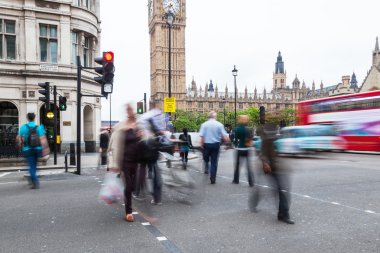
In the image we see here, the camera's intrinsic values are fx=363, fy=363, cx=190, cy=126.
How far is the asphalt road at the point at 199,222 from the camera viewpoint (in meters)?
4.89

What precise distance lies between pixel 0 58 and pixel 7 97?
267 centimetres

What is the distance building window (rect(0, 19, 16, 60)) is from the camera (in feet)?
78.7

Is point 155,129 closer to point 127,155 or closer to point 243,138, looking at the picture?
point 127,155

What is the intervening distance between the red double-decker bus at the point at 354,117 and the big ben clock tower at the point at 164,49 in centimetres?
9476

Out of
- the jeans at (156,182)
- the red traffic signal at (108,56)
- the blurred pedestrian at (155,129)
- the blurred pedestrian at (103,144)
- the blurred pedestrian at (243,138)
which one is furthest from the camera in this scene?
the blurred pedestrian at (103,144)

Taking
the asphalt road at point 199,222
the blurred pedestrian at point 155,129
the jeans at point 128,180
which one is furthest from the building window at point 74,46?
the jeans at point 128,180

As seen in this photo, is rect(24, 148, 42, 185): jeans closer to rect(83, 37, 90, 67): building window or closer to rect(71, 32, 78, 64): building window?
rect(71, 32, 78, 64): building window

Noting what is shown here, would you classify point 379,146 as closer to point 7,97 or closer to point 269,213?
point 269,213

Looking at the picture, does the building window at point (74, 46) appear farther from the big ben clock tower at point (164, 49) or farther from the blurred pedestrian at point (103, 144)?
the big ben clock tower at point (164, 49)

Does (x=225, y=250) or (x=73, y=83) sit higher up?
(x=73, y=83)

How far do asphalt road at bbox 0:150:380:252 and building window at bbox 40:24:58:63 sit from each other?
1789 cm

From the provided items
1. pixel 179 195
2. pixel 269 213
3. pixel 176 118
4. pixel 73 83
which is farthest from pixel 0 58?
pixel 176 118

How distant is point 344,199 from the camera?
7621 millimetres

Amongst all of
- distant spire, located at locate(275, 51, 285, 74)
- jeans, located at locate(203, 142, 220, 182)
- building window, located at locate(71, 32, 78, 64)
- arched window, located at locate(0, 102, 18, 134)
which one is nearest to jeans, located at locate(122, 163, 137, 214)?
jeans, located at locate(203, 142, 220, 182)
